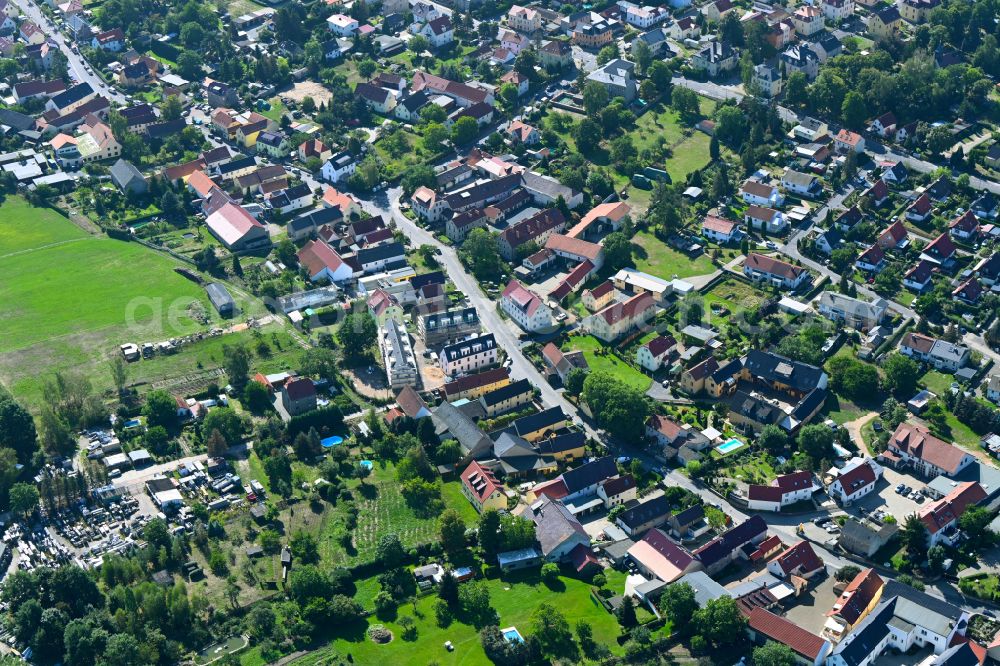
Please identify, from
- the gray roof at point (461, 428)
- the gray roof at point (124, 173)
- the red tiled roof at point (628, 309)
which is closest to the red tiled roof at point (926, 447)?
the red tiled roof at point (628, 309)

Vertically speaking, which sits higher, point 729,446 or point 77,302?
point 729,446

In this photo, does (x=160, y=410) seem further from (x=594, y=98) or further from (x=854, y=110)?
(x=854, y=110)

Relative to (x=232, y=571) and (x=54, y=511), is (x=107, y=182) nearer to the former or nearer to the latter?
(x=54, y=511)

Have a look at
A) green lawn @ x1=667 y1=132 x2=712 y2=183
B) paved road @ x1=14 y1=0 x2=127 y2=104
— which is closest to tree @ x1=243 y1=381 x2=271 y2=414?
green lawn @ x1=667 y1=132 x2=712 y2=183

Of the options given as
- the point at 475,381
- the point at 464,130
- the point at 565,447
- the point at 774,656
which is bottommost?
the point at 475,381

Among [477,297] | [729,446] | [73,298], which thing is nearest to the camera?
[729,446]

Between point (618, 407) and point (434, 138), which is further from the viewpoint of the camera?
point (434, 138)

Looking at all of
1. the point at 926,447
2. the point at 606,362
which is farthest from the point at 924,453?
the point at 606,362

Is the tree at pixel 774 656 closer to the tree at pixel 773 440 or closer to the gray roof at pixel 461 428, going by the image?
the tree at pixel 773 440
